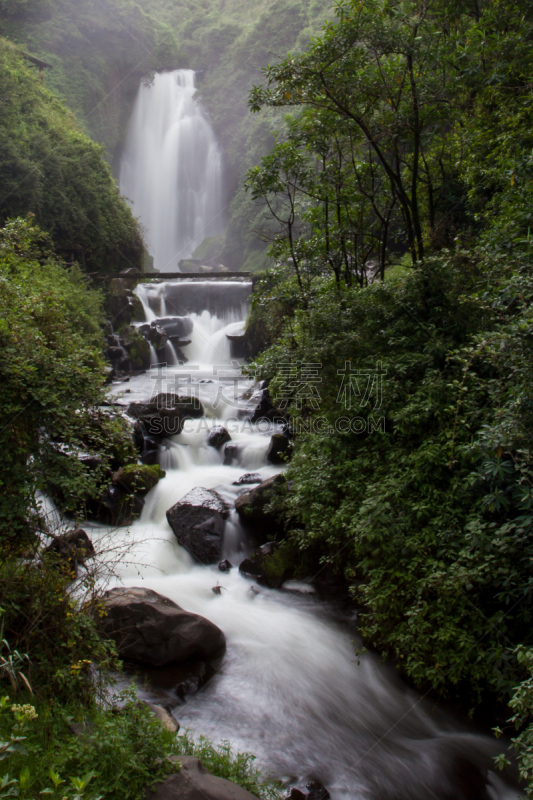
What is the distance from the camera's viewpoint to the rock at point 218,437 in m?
9.69

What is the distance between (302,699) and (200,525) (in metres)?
2.84

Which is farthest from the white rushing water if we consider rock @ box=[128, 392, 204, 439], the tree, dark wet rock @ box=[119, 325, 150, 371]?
dark wet rock @ box=[119, 325, 150, 371]

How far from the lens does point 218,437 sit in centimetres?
972

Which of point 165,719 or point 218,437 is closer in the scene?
point 165,719

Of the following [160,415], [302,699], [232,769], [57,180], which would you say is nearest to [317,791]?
[232,769]

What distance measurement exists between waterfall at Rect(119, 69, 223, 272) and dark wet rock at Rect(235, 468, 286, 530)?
116 ft

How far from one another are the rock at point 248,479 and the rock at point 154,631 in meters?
3.50

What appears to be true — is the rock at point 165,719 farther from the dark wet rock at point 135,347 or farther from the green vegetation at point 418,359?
the dark wet rock at point 135,347

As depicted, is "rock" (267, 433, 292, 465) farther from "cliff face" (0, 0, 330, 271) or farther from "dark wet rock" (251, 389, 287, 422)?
"cliff face" (0, 0, 330, 271)

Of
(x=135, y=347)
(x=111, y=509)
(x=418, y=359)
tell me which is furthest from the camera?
(x=135, y=347)

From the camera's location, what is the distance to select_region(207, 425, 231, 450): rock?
9.69 meters

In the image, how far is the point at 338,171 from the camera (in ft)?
24.6

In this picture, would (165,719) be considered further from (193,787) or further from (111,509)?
(111,509)

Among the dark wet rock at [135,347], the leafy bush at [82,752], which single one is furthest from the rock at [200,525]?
the dark wet rock at [135,347]
